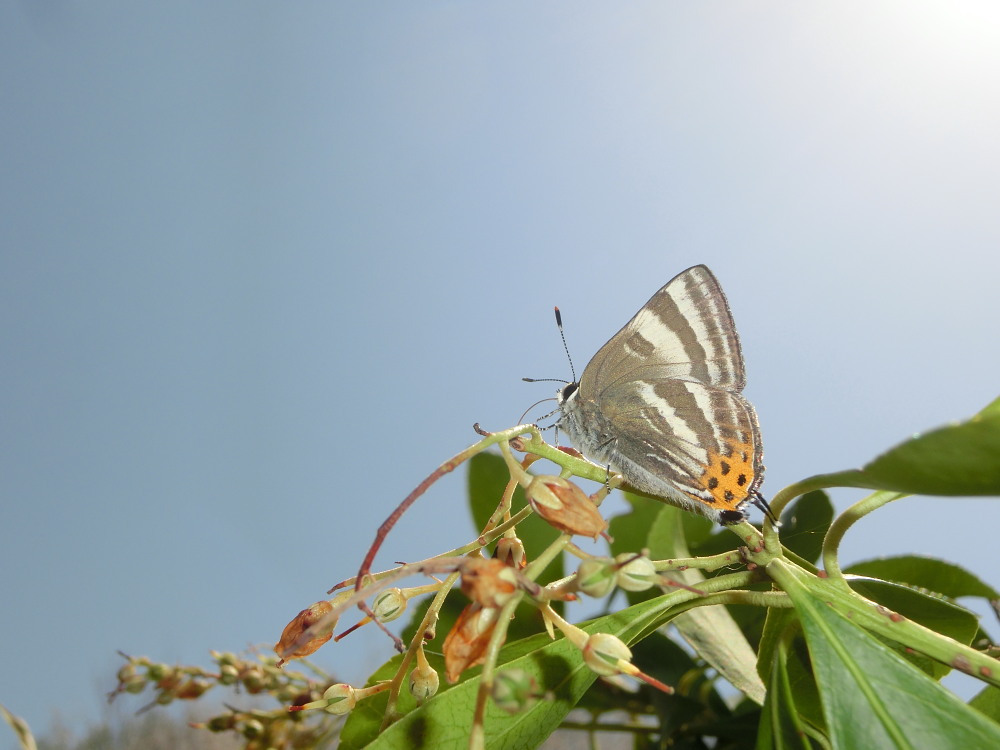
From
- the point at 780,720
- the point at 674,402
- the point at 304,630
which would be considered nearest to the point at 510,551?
the point at 304,630

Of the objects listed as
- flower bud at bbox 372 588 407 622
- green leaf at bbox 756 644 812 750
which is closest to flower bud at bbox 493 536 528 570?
flower bud at bbox 372 588 407 622

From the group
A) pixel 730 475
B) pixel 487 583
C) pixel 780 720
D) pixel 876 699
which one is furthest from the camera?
pixel 730 475

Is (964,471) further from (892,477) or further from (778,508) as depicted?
(778,508)

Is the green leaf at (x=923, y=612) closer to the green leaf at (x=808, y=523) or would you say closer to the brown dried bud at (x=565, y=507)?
the green leaf at (x=808, y=523)

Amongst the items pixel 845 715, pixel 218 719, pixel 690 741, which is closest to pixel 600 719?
pixel 690 741

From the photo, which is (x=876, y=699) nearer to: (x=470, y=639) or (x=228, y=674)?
(x=470, y=639)

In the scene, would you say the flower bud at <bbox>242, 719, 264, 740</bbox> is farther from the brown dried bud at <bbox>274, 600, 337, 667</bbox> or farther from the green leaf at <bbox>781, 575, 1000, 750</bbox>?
the green leaf at <bbox>781, 575, 1000, 750</bbox>
